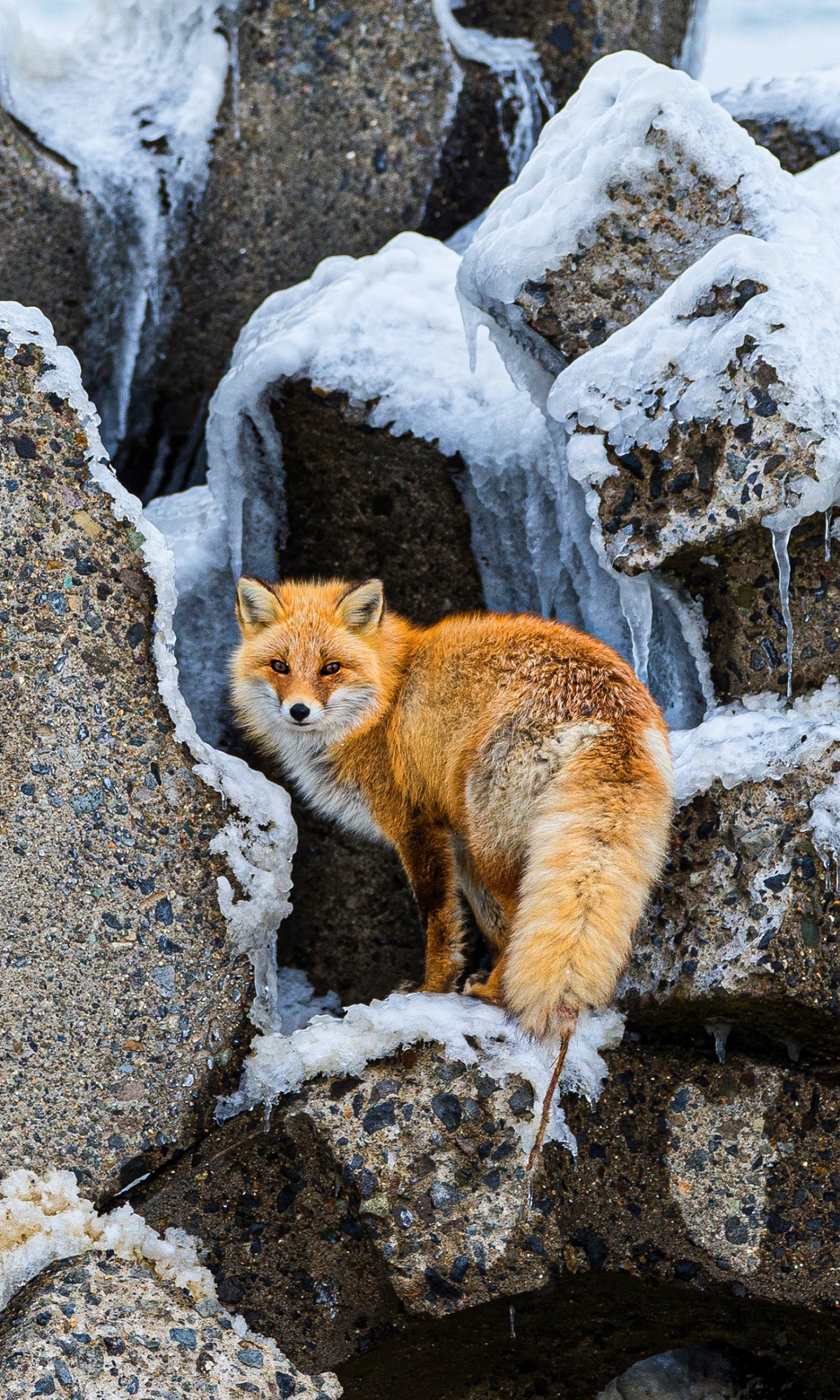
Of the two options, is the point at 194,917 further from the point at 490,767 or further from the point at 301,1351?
the point at 301,1351

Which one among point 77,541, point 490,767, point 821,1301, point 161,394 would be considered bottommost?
point 821,1301

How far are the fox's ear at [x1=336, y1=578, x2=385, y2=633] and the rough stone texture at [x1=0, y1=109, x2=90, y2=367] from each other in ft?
8.57

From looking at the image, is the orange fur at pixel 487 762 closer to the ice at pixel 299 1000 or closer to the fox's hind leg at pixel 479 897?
the fox's hind leg at pixel 479 897

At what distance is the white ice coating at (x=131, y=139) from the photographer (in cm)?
602

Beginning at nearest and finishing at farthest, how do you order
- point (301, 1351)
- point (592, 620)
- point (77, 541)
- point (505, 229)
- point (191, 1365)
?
point (191, 1365) → point (301, 1351) → point (77, 541) → point (505, 229) → point (592, 620)

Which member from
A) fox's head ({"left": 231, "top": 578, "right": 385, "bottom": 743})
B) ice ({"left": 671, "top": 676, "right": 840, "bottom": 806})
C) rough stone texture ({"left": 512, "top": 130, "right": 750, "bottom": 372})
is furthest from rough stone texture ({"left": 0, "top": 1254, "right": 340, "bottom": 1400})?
rough stone texture ({"left": 512, "top": 130, "right": 750, "bottom": 372})

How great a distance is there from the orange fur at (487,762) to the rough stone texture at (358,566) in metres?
0.65

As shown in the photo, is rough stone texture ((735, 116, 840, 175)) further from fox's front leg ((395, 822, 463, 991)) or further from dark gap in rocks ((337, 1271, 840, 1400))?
dark gap in rocks ((337, 1271, 840, 1400))

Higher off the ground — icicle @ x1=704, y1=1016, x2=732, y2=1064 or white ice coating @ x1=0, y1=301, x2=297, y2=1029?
white ice coating @ x1=0, y1=301, x2=297, y2=1029

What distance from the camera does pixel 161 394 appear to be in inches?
250

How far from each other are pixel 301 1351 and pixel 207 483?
137 inches

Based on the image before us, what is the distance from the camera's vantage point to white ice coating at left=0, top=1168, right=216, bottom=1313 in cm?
321

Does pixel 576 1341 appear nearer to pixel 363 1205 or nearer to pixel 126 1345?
pixel 363 1205

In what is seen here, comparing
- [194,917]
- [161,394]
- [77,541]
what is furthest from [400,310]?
[194,917]
